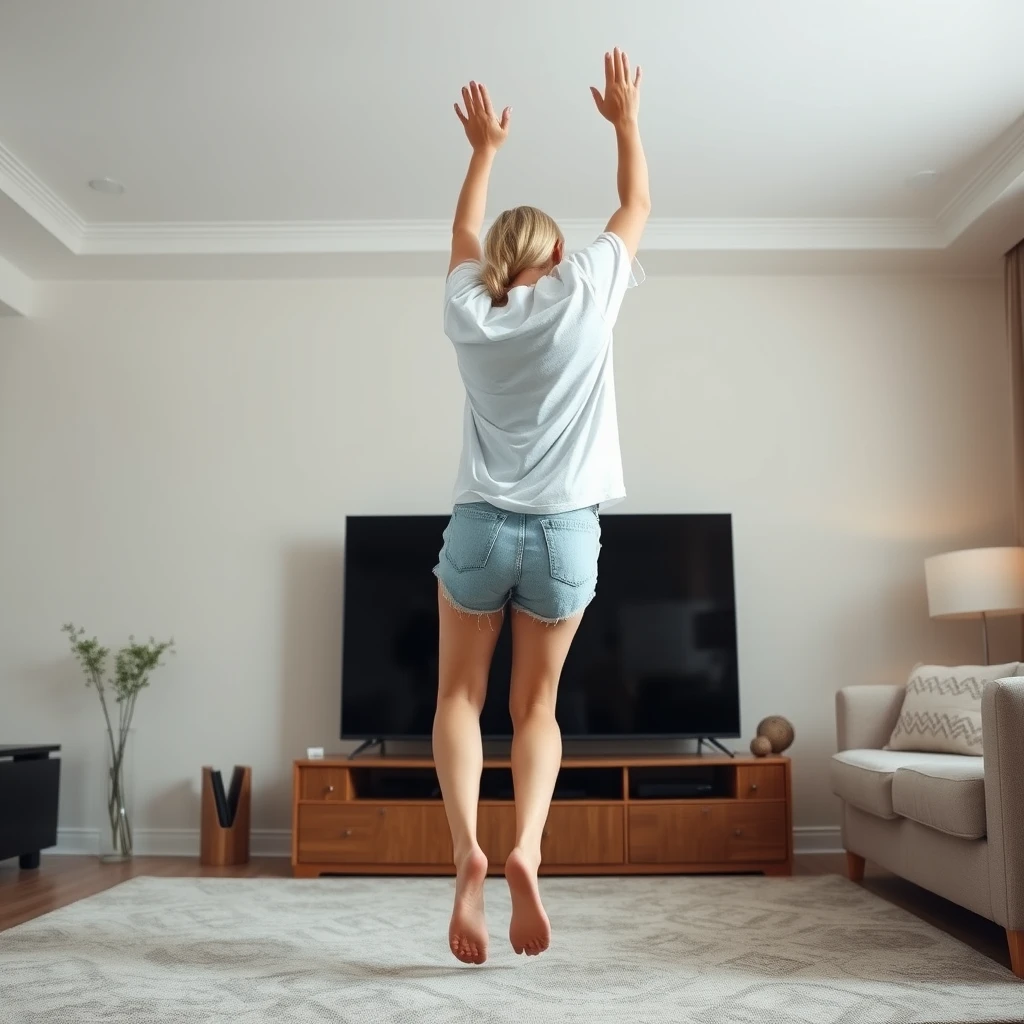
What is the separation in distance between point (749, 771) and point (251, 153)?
3.05 metres

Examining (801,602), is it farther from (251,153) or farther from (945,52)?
(251,153)

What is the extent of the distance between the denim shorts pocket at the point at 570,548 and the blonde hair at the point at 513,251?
1.50ft

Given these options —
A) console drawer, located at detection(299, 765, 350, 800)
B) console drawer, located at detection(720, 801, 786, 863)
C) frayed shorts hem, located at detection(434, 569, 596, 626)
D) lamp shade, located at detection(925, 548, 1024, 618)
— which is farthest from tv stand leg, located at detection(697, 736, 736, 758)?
frayed shorts hem, located at detection(434, 569, 596, 626)

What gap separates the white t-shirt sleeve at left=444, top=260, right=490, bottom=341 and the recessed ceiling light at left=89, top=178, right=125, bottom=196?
2.76 metres

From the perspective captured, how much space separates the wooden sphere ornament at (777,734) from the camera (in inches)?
168

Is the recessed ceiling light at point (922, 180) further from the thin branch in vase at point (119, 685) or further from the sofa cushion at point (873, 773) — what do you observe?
the thin branch in vase at point (119, 685)

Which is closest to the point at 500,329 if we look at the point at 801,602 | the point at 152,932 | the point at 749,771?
the point at 152,932

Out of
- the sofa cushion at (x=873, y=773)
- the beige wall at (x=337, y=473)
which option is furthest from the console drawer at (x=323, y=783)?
the sofa cushion at (x=873, y=773)

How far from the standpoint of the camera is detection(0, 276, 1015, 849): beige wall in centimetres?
468

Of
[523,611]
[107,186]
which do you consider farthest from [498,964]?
[107,186]

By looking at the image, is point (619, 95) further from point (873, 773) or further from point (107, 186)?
point (107, 186)

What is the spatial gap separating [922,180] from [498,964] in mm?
3431

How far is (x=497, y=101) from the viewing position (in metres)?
3.78

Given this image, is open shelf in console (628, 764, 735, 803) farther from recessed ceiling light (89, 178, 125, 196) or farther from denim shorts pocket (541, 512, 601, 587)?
recessed ceiling light (89, 178, 125, 196)
